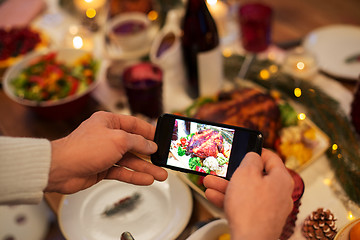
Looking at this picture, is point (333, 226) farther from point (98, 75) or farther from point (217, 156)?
point (98, 75)

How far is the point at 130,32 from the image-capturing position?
127 centimetres

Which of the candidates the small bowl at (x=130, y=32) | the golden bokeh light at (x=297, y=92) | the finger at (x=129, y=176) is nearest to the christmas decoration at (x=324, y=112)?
the golden bokeh light at (x=297, y=92)

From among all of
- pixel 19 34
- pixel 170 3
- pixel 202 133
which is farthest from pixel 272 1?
pixel 202 133

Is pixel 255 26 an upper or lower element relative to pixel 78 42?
upper

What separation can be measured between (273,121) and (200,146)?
0.33m

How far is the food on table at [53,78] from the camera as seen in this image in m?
1.11

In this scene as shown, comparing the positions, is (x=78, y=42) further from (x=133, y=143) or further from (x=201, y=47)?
(x=133, y=143)

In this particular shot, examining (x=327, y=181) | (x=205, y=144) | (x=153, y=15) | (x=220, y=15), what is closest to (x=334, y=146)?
(x=327, y=181)

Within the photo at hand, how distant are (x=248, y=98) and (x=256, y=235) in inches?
20.9

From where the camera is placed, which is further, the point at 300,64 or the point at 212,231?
the point at 300,64

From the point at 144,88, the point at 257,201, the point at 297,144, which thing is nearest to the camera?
the point at 257,201

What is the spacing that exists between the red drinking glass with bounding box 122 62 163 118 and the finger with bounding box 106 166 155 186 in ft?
1.15

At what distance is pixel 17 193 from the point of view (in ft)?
1.94

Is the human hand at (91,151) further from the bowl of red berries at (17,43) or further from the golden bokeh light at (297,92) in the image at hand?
the bowl of red berries at (17,43)
